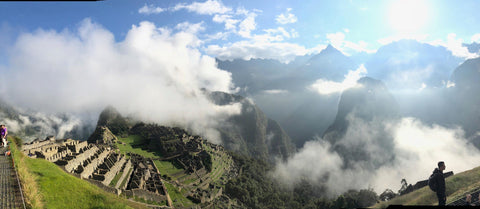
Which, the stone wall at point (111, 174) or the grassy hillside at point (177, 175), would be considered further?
the grassy hillside at point (177, 175)

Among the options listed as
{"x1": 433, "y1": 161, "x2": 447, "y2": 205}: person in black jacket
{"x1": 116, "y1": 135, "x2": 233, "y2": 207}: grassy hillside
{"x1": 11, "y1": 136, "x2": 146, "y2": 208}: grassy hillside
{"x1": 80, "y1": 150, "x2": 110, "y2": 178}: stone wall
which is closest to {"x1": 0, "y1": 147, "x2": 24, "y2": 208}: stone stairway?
{"x1": 11, "y1": 136, "x2": 146, "y2": 208}: grassy hillside

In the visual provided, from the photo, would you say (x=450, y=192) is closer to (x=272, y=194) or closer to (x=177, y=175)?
(x=177, y=175)

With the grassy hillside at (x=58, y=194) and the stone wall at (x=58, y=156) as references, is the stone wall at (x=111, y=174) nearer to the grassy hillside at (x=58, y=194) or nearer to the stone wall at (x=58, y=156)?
the stone wall at (x=58, y=156)

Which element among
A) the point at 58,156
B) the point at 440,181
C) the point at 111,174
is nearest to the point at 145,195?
the point at 111,174

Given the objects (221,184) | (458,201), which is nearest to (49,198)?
(458,201)

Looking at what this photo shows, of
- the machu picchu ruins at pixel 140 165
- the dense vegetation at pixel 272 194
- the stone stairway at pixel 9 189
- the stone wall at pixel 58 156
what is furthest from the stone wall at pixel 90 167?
the dense vegetation at pixel 272 194

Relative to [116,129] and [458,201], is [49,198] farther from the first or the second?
[116,129]
